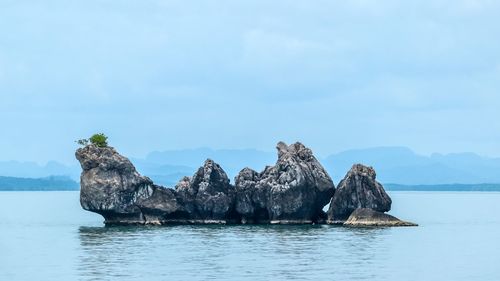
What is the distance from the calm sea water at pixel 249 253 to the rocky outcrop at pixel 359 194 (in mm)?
5948

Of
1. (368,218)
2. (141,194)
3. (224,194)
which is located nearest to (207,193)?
(224,194)

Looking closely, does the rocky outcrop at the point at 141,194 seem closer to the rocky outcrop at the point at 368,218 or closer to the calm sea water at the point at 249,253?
the calm sea water at the point at 249,253

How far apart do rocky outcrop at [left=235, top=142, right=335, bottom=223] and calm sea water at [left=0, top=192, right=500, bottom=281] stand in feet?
15.4

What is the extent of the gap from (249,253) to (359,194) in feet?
146

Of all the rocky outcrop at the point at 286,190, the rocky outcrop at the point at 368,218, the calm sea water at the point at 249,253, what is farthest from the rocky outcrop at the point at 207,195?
the rocky outcrop at the point at 368,218

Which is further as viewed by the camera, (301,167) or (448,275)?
(301,167)

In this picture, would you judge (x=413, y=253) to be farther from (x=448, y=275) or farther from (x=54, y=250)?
(x=54, y=250)

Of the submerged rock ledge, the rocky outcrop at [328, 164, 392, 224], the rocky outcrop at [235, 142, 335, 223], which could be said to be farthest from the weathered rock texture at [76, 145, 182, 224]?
the rocky outcrop at [328, 164, 392, 224]

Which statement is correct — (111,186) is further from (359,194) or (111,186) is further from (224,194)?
(359,194)

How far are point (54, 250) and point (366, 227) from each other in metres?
50.2

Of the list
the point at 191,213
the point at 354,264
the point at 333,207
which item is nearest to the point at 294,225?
the point at 333,207

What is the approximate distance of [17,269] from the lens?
287 feet

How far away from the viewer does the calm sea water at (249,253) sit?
270 feet

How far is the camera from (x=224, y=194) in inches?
5679
